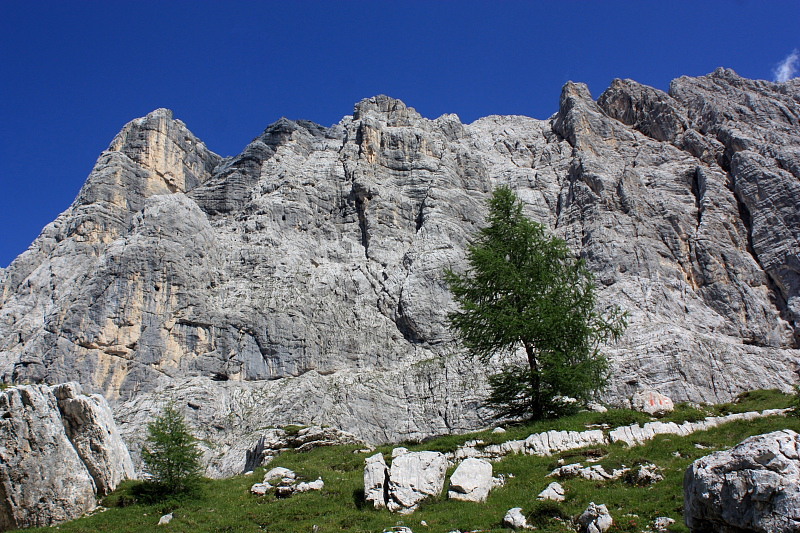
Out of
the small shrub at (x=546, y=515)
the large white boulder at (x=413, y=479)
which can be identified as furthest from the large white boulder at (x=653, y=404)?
the small shrub at (x=546, y=515)

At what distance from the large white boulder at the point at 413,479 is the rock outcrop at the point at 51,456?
443 inches

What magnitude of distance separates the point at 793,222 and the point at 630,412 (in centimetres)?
7165

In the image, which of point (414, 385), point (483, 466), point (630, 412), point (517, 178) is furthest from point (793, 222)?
point (483, 466)

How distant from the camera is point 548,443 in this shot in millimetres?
20672

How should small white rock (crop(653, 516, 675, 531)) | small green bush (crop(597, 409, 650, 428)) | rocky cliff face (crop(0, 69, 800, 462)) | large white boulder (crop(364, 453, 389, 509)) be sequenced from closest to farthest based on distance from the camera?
small white rock (crop(653, 516, 675, 531)), large white boulder (crop(364, 453, 389, 509)), small green bush (crop(597, 409, 650, 428)), rocky cliff face (crop(0, 69, 800, 462))

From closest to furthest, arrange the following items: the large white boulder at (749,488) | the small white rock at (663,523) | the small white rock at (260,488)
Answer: the large white boulder at (749,488)
the small white rock at (663,523)
the small white rock at (260,488)

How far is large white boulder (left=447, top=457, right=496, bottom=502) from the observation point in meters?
16.1

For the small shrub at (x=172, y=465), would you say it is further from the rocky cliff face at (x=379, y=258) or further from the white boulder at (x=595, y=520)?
the rocky cliff face at (x=379, y=258)

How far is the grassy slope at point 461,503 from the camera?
13.9 meters

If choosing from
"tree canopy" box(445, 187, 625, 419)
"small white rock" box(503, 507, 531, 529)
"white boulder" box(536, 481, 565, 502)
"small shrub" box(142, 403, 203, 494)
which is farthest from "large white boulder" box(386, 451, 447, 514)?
"tree canopy" box(445, 187, 625, 419)

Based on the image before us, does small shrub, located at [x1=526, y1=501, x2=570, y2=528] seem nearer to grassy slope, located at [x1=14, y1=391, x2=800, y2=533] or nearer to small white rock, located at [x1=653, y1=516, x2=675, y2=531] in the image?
grassy slope, located at [x1=14, y1=391, x2=800, y2=533]

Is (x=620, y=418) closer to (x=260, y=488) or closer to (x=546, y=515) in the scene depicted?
(x=546, y=515)

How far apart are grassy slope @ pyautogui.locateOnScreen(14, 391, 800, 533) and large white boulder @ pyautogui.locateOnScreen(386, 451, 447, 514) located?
1.07ft

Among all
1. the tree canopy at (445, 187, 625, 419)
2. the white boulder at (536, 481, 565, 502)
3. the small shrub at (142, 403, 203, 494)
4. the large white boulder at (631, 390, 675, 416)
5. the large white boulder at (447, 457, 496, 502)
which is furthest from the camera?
the tree canopy at (445, 187, 625, 419)
